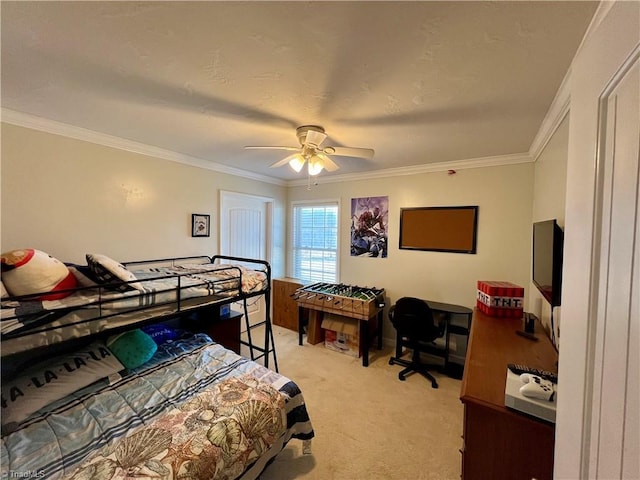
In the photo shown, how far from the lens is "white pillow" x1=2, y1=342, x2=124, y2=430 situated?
1.37 meters

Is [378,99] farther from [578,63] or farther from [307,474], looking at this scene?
[307,474]

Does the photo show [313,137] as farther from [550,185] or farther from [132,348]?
[132,348]

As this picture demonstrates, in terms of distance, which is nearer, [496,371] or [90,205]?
[496,371]

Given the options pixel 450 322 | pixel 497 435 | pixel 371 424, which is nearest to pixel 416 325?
pixel 450 322

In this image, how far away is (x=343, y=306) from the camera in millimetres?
3299

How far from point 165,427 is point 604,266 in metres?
1.82

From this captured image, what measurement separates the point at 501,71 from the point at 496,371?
5.29 feet

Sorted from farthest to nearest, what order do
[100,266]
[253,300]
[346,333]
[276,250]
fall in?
[276,250]
[253,300]
[346,333]
[100,266]

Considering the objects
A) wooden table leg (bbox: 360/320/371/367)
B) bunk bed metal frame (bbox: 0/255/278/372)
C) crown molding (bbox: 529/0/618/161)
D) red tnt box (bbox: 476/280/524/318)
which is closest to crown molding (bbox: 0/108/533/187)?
crown molding (bbox: 529/0/618/161)

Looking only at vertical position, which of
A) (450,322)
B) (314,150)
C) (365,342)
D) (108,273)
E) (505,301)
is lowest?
(365,342)

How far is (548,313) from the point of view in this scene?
2.06 metres

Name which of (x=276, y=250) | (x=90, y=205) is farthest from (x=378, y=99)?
(x=276, y=250)

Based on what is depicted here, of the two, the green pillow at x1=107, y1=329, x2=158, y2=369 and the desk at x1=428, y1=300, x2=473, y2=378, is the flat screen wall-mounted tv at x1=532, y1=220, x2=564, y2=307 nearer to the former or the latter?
the desk at x1=428, y1=300, x2=473, y2=378

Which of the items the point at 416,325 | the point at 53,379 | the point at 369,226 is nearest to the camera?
the point at 53,379
